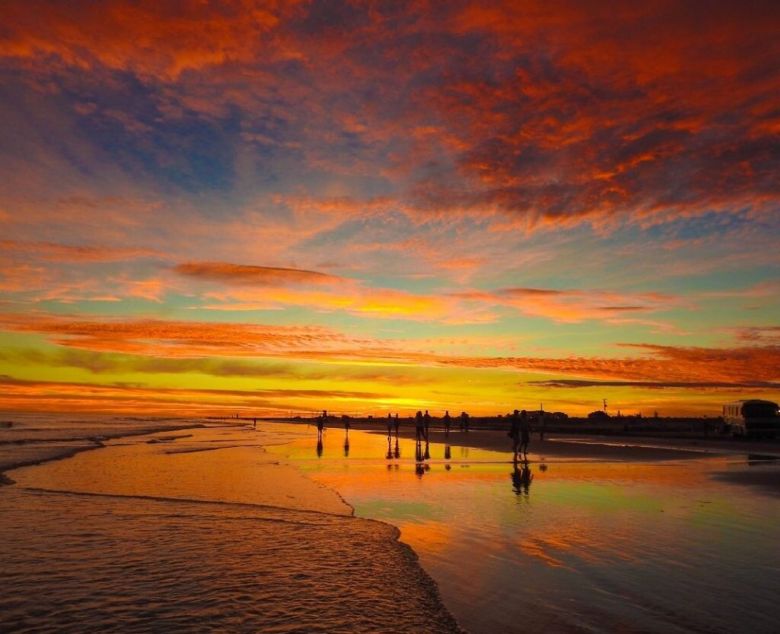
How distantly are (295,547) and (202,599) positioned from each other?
379 centimetres

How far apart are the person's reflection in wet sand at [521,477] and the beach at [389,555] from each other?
272mm

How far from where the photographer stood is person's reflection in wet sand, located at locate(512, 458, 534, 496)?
22312 mm

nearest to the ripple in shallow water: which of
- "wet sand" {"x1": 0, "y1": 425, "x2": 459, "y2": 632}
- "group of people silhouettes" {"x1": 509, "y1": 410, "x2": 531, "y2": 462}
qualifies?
"wet sand" {"x1": 0, "y1": 425, "x2": 459, "y2": 632}

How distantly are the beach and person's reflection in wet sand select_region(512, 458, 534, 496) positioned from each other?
10.7 inches

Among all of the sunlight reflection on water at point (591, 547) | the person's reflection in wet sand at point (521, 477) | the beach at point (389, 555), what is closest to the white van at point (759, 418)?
the person's reflection in wet sand at point (521, 477)

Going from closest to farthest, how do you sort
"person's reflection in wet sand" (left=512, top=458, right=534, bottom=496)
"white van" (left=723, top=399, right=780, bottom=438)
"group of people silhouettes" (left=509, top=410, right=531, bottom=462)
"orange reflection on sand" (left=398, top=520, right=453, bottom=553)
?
1. "orange reflection on sand" (left=398, top=520, right=453, bottom=553)
2. "person's reflection in wet sand" (left=512, top=458, right=534, bottom=496)
3. "group of people silhouettes" (left=509, top=410, right=531, bottom=462)
4. "white van" (left=723, top=399, right=780, bottom=438)

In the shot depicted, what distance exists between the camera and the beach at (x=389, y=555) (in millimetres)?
8555

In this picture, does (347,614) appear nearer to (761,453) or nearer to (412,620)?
(412,620)

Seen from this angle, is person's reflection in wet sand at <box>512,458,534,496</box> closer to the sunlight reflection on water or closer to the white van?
the sunlight reflection on water

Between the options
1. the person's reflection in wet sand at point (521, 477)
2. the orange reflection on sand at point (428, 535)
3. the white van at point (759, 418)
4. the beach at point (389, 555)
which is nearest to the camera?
the beach at point (389, 555)

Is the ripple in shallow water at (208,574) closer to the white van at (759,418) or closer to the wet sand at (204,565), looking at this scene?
the wet sand at (204,565)

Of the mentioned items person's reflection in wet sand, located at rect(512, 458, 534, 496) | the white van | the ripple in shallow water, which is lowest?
the ripple in shallow water

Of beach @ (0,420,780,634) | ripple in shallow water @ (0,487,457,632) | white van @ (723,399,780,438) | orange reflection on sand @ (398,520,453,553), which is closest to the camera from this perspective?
ripple in shallow water @ (0,487,457,632)

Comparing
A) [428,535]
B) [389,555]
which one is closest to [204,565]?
[389,555]
